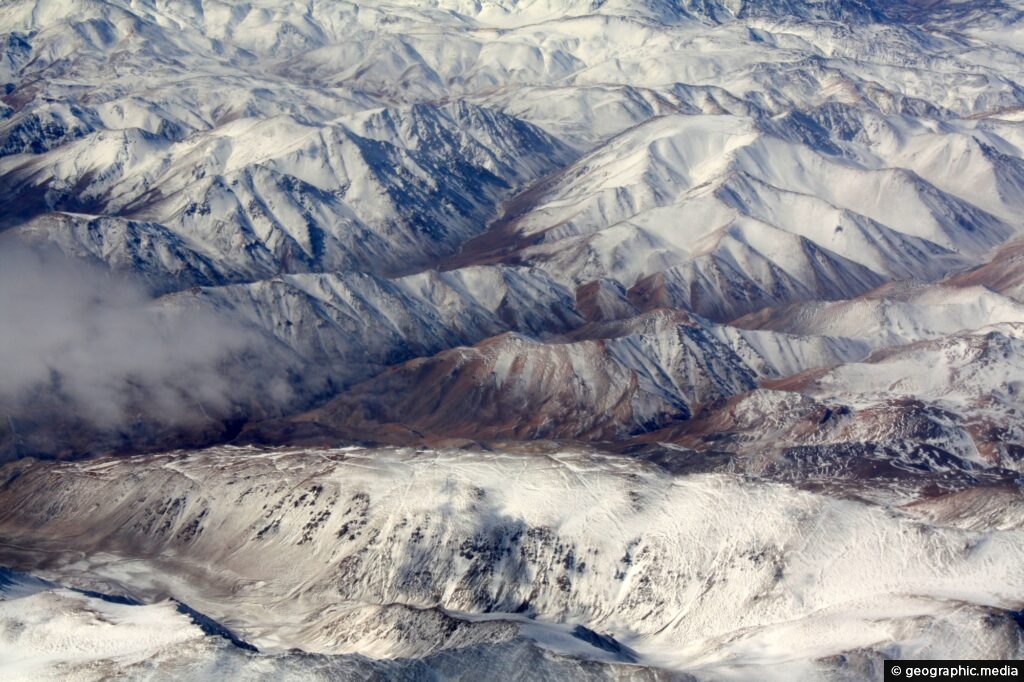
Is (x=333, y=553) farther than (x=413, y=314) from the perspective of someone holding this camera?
No

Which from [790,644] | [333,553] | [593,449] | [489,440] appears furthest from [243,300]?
[790,644]

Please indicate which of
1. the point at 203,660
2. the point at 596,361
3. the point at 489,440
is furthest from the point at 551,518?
the point at 596,361

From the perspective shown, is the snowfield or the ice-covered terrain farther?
the ice-covered terrain

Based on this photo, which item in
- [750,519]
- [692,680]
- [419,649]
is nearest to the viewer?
[692,680]

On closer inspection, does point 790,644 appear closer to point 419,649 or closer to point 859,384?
point 419,649

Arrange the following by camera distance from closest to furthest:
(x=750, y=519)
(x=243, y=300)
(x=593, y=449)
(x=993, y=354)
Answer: (x=750, y=519) → (x=593, y=449) → (x=993, y=354) → (x=243, y=300)

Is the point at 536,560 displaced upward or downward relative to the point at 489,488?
downward

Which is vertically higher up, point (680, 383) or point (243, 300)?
point (243, 300)

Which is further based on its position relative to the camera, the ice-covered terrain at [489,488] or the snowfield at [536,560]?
the ice-covered terrain at [489,488]

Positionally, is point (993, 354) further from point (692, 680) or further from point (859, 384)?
point (692, 680)

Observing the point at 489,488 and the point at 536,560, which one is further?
the point at 489,488
